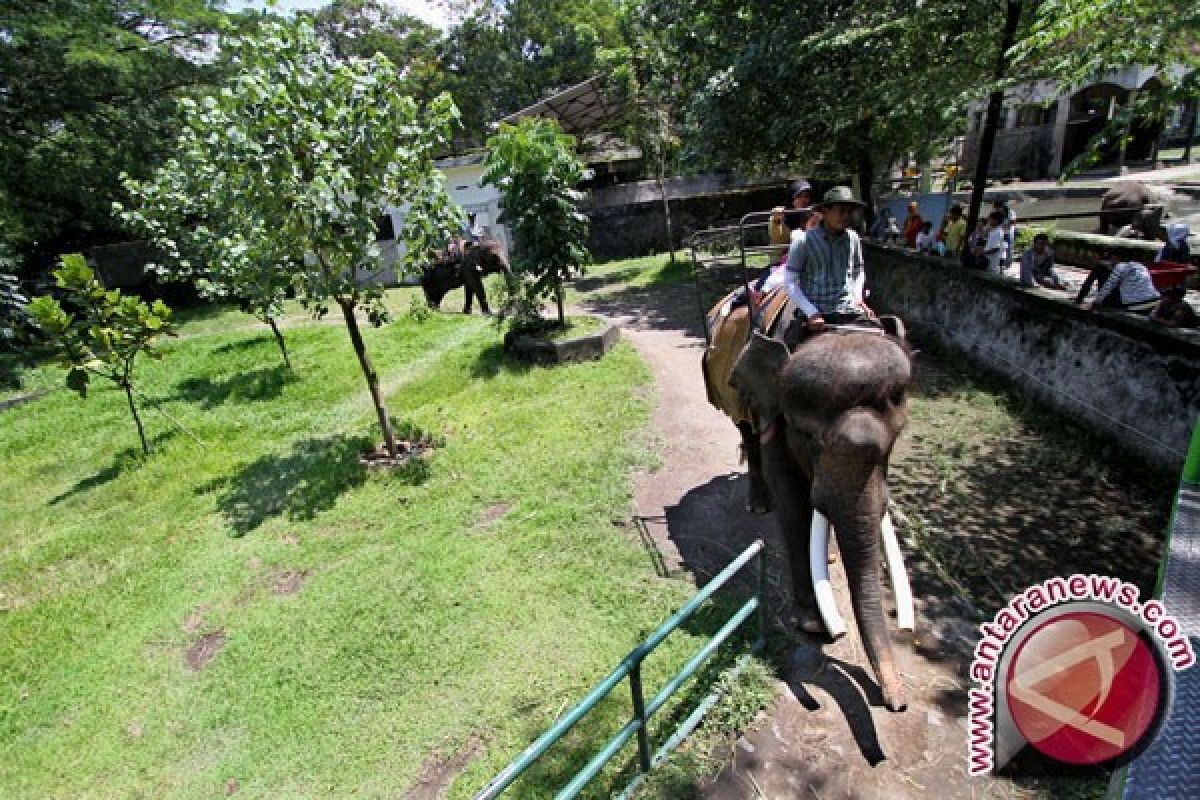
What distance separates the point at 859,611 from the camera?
3.24m

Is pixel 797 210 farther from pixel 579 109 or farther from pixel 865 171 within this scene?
pixel 579 109

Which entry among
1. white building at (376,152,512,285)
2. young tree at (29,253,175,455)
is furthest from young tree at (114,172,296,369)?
white building at (376,152,512,285)

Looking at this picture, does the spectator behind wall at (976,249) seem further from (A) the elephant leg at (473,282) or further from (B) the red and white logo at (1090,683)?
(A) the elephant leg at (473,282)

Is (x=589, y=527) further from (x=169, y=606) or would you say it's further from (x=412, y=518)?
(x=169, y=606)

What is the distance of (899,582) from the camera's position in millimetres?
3438

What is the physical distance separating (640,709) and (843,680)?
1.46 m

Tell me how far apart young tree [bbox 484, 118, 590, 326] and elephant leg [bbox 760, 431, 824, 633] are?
25.2 feet

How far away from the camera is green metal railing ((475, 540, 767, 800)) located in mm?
2605

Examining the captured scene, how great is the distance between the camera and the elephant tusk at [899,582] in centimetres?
329

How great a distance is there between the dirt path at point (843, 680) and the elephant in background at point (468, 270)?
9686 millimetres

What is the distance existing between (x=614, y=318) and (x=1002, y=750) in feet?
39.3

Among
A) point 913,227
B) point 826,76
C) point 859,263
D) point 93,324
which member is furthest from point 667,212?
point 859,263

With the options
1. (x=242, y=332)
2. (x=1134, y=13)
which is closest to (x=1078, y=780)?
(x=1134, y=13)

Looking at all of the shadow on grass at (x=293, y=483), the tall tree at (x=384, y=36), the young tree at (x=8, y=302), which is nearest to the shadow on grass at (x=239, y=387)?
the shadow on grass at (x=293, y=483)
